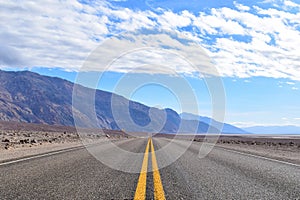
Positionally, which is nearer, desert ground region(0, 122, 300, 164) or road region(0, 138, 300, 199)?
road region(0, 138, 300, 199)

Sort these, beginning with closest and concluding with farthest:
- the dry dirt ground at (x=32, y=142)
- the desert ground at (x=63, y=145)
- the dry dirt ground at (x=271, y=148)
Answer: the dry dirt ground at (x=32, y=142) < the desert ground at (x=63, y=145) < the dry dirt ground at (x=271, y=148)

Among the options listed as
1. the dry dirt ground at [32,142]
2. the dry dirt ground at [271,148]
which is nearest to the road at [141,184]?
the dry dirt ground at [32,142]

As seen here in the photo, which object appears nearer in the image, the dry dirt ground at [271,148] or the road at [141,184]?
the road at [141,184]

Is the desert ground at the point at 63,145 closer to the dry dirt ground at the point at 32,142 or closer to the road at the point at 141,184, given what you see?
the dry dirt ground at the point at 32,142

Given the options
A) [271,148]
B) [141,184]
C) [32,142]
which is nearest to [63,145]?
[32,142]

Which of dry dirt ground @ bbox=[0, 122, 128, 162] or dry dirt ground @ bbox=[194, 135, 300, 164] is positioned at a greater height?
dry dirt ground @ bbox=[194, 135, 300, 164]

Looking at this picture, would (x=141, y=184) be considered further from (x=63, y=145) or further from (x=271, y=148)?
(x=271, y=148)

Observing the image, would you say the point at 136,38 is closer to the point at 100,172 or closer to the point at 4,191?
the point at 100,172

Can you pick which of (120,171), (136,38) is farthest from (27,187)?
(136,38)

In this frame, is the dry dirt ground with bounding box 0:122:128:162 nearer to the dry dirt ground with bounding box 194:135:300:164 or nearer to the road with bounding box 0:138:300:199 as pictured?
the road with bounding box 0:138:300:199

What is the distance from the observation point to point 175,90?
58.6ft

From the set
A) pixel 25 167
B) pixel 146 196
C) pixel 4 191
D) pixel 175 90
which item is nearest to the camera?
pixel 146 196

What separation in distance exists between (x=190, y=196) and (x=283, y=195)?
5.79ft

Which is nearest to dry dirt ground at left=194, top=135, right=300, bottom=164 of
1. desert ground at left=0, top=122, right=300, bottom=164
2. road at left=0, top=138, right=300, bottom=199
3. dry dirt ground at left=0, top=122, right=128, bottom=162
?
desert ground at left=0, top=122, right=300, bottom=164
